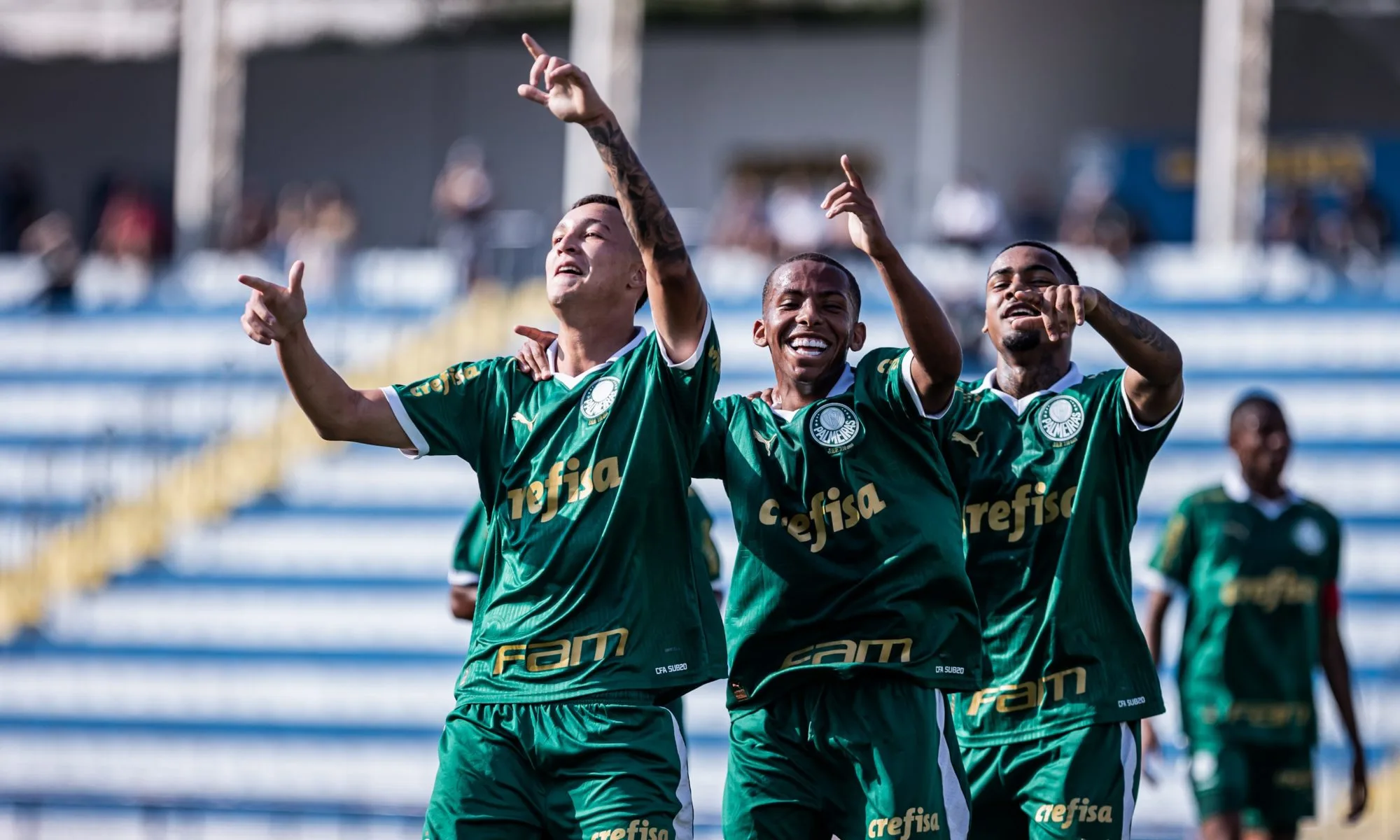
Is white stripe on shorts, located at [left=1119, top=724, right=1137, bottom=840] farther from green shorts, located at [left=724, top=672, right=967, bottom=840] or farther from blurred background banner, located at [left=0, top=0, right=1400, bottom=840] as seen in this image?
blurred background banner, located at [left=0, top=0, right=1400, bottom=840]

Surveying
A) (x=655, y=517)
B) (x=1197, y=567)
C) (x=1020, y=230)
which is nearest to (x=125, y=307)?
(x=1020, y=230)

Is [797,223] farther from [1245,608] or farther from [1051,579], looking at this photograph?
[1051,579]

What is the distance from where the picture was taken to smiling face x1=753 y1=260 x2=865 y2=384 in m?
5.56

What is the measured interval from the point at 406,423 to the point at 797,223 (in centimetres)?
1455

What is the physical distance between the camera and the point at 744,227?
772 inches

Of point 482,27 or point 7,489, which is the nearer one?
point 7,489

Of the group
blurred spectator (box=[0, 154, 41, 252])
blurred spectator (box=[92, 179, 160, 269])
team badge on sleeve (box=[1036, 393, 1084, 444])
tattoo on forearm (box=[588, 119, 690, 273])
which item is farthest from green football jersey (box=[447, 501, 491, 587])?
blurred spectator (box=[0, 154, 41, 252])

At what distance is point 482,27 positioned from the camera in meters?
26.2

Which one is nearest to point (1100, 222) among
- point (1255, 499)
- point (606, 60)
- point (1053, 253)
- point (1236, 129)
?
point (1236, 129)

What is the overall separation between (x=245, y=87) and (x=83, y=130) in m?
2.43

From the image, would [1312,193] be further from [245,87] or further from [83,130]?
[83,130]

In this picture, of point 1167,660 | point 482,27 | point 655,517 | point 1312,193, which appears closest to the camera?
point 655,517

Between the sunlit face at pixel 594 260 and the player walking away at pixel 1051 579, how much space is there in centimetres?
108

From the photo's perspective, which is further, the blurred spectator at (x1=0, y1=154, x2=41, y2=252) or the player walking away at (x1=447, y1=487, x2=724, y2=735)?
the blurred spectator at (x1=0, y1=154, x2=41, y2=252)
